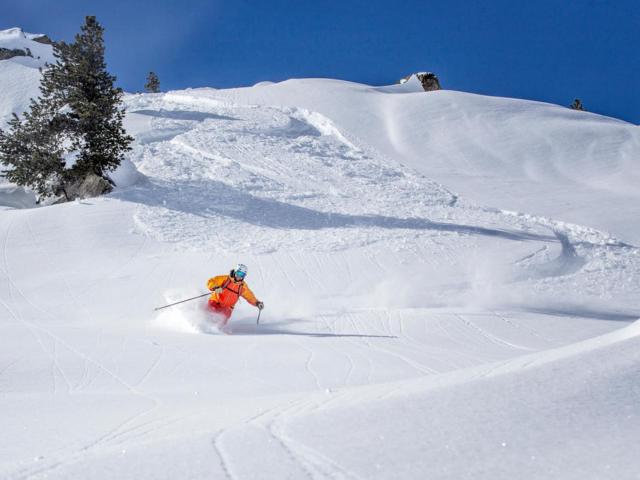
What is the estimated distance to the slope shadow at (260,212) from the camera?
19.4 m

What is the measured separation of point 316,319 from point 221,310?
2139 mm

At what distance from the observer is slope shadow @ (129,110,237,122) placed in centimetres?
3312

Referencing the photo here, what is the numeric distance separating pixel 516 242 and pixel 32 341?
50.0 ft

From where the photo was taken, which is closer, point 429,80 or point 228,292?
point 228,292

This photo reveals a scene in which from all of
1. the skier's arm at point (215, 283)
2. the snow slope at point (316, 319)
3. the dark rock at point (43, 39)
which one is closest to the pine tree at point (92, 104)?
the snow slope at point (316, 319)

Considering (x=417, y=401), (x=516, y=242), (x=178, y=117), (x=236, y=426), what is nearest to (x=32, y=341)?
(x=236, y=426)

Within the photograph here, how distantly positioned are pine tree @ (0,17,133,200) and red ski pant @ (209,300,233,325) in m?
12.8

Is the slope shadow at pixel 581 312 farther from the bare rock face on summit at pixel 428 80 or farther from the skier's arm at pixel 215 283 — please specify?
the bare rock face on summit at pixel 428 80

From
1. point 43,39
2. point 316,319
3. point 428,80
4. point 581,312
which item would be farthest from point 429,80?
point 43,39

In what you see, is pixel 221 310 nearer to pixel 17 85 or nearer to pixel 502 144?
pixel 502 144

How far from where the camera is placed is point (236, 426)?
299 centimetres

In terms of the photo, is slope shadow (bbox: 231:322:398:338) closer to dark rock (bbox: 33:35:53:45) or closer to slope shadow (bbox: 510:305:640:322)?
slope shadow (bbox: 510:305:640:322)

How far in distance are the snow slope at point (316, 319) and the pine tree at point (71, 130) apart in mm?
2325

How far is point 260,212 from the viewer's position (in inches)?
801
